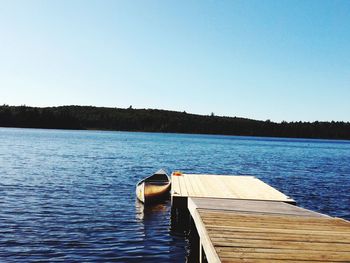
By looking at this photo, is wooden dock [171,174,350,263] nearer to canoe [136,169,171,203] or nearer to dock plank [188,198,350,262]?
dock plank [188,198,350,262]

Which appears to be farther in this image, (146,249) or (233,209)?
(146,249)

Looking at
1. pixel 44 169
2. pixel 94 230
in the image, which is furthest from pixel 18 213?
pixel 44 169

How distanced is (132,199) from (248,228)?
1457 centimetres

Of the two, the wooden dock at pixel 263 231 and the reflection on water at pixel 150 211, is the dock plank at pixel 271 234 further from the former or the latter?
the reflection on water at pixel 150 211

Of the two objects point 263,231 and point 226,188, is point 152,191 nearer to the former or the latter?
point 226,188

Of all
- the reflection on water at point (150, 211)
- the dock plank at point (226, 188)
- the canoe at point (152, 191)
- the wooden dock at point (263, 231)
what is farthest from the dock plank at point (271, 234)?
the canoe at point (152, 191)

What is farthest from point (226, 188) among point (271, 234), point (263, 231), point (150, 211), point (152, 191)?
point (271, 234)

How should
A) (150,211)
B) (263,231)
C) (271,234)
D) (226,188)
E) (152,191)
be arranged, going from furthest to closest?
(152,191) → (150,211) → (226,188) → (263,231) → (271,234)

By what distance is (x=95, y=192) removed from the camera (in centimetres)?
2469

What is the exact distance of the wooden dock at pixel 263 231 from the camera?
6.71 metres

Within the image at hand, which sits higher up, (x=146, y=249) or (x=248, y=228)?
(x=248, y=228)

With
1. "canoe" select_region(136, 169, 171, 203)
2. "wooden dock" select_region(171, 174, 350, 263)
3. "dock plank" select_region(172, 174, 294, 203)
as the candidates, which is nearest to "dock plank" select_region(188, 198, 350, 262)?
"wooden dock" select_region(171, 174, 350, 263)

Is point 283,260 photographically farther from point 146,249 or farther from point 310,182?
point 310,182

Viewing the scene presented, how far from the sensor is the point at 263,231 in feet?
28.1
